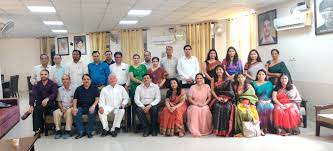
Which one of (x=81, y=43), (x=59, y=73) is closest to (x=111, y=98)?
(x=59, y=73)

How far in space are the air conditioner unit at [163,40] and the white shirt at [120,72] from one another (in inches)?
211

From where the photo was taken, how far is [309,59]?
5965mm

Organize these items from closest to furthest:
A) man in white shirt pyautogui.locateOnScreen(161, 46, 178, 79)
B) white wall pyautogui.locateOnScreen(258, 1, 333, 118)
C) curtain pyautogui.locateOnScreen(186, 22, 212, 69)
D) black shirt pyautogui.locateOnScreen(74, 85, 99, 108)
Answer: black shirt pyautogui.locateOnScreen(74, 85, 99, 108) → white wall pyautogui.locateOnScreen(258, 1, 333, 118) → man in white shirt pyautogui.locateOnScreen(161, 46, 178, 79) → curtain pyautogui.locateOnScreen(186, 22, 212, 69)

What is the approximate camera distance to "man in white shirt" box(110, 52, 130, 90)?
225 inches

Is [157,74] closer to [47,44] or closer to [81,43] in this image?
[81,43]

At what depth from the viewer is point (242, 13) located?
27.5 ft

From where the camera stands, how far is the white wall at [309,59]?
5.50 meters

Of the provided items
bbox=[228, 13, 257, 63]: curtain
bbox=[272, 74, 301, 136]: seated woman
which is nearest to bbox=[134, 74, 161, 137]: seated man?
bbox=[272, 74, 301, 136]: seated woman

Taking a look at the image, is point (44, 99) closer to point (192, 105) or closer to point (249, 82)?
point (192, 105)

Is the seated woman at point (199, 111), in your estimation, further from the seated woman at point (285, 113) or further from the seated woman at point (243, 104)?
the seated woman at point (285, 113)

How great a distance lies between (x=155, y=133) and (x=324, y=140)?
254 centimetres

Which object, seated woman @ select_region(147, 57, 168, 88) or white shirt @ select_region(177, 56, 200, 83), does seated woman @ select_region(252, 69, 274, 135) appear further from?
seated woman @ select_region(147, 57, 168, 88)

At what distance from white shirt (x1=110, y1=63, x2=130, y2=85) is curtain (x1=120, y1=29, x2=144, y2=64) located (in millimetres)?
5708

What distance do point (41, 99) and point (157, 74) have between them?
2010 millimetres
